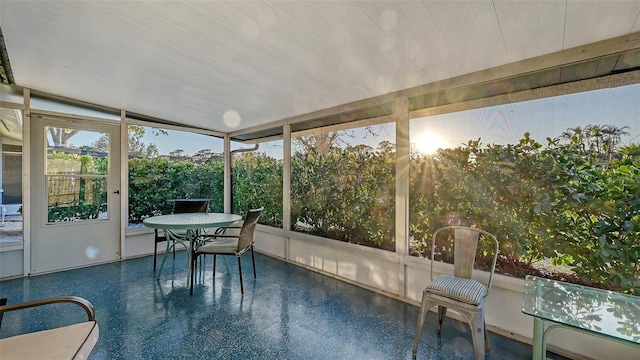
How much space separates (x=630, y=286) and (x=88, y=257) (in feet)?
19.5

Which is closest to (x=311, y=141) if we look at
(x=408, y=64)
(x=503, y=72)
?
(x=408, y=64)

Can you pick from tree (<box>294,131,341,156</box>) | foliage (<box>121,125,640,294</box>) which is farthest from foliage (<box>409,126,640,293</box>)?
tree (<box>294,131,341,156</box>)

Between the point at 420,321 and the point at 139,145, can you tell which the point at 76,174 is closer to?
the point at 139,145

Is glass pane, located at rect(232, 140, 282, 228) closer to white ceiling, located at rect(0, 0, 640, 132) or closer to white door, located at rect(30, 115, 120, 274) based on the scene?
white ceiling, located at rect(0, 0, 640, 132)

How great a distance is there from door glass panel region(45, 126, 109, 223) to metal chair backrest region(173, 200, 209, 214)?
43.3 inches

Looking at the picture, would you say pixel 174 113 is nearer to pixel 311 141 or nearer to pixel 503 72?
pixel 311 141

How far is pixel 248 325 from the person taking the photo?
2328 mm

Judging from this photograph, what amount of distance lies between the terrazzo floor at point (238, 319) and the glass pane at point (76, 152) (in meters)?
1.47

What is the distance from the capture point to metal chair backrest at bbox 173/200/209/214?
4074 millimetres

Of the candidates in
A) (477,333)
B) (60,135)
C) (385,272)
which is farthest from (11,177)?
(477,333)

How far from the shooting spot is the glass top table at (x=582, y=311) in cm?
141

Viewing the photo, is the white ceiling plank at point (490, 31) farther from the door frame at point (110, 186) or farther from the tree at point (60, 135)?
the tree at point (60, 135)

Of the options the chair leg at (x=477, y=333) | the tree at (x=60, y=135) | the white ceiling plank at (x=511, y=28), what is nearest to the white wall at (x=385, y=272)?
the chair leg at (x=477, y=333)

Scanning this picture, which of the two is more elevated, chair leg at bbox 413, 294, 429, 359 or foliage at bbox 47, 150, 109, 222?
foliage at bbox 47, 150, 109, 222
